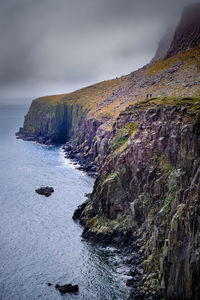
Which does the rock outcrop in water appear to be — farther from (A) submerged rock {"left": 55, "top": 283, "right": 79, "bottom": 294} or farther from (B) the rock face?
(B) the rock face

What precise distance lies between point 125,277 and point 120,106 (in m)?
105

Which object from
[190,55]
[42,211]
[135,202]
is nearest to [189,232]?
[135,202]

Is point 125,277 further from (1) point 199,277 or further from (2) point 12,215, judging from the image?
(2) point 12,215

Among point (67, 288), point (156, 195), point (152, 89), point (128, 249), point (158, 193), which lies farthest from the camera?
point (152, 89)

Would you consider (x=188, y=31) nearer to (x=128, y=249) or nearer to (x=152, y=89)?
(x=152, y=89)

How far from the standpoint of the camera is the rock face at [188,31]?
4815 inches

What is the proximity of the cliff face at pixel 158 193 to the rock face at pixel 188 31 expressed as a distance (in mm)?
71233

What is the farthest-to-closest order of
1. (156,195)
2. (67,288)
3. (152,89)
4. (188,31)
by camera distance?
(188,31), (152,89), (156,195), (67,288)

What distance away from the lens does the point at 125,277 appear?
45375 mm

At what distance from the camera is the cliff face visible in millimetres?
36919

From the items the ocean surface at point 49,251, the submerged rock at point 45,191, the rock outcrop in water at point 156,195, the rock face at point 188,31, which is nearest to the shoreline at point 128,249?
the rock outcrop in water at point 156,195

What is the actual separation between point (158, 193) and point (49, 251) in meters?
25.4

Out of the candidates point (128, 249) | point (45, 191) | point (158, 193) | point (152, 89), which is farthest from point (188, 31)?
point (128, 249)

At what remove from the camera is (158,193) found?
50906 mm
